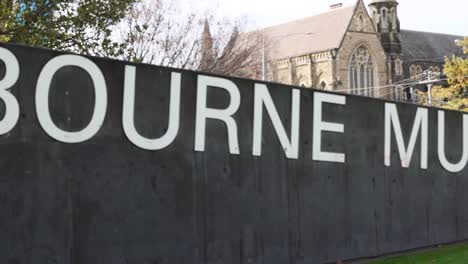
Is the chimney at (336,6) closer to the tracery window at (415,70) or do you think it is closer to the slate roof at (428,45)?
the slate roof at (428,45)

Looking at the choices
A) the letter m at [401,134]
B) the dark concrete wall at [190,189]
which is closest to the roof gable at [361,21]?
the letter m at [401,134]

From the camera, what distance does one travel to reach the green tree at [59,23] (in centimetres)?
1686

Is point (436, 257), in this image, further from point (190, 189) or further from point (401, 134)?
point (190, 189)

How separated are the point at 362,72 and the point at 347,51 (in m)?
4.04

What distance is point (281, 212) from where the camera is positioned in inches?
339

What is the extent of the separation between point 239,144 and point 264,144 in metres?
0.39

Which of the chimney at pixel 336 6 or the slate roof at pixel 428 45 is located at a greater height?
the chimney at pixel 336 6

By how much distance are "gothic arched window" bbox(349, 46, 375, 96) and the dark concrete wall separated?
77.8m

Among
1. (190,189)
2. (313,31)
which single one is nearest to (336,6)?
(313,31)

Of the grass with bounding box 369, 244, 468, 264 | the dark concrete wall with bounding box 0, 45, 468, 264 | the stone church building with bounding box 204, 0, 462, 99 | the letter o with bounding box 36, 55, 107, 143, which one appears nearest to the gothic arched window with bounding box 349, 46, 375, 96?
the stone church building with bounding box 204, 0, 462, 99

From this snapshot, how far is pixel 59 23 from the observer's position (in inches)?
682

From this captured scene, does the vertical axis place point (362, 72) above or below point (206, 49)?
above

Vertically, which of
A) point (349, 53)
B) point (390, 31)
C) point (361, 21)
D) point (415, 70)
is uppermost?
point (390, 31)

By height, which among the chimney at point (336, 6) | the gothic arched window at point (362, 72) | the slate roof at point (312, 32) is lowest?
the gothic arched window at point (362, 72)
